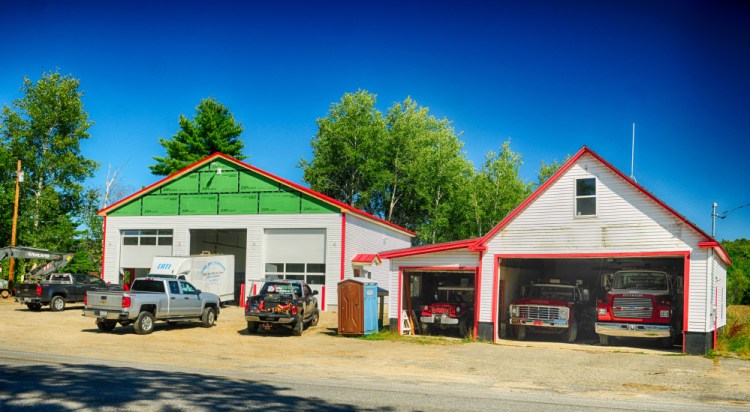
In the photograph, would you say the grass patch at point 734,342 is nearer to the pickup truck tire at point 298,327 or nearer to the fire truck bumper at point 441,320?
the fire truck bumper at point 441,320

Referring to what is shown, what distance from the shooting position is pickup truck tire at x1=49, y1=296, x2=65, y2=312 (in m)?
30.7

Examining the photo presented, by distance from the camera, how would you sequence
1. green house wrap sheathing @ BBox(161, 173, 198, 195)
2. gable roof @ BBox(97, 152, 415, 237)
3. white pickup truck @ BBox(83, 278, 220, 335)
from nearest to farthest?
1. white pickup truck @ BBox(83, 278, 220, 335)
2. gable roof @ BBox(97, 152, 415, 237)
3. green house wrap sheathing @ BBox(161, 173, 198, 195)

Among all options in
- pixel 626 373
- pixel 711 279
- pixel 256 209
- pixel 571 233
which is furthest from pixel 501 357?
pixel 256 209

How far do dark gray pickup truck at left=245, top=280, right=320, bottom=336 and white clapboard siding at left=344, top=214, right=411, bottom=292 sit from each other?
7995mm

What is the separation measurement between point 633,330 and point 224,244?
3162cm

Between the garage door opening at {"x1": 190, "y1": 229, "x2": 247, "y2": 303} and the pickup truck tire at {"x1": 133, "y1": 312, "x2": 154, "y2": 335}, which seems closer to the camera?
the pickup truck tire at {"x1": 133, "y1": 312, "x2": 154, "y2": 335}

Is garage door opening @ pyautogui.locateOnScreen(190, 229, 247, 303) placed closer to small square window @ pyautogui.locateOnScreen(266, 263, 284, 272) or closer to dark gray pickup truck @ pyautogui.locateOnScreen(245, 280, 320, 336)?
A: small square window @ pyautogui.locateOnScreen(266, 263, 284, 272)

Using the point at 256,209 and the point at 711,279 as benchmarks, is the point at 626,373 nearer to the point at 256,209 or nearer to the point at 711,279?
the point at 711,279

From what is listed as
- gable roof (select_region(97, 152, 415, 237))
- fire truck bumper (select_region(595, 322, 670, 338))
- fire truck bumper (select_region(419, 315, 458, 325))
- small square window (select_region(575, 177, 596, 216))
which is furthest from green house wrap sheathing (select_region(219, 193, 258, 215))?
fire truck bumper (select_region(595, 322, 670, 338))

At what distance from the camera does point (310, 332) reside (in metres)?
25.1

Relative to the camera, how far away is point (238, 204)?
38812 mm

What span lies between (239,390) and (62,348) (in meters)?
9.70

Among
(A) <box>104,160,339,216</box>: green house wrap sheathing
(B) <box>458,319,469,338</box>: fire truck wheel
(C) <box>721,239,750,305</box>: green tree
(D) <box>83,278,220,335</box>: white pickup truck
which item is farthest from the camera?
(C) <box>721,239,750,305</box>: green tree

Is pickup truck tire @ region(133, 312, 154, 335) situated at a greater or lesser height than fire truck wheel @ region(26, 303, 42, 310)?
greater
